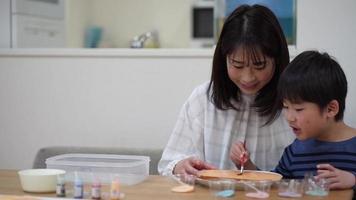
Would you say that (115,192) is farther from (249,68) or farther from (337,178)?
(249,68)

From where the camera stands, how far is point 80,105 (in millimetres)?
2512

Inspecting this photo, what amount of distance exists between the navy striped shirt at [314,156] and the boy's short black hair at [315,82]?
0.27 feet

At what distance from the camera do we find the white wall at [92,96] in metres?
2.38

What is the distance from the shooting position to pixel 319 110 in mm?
1451

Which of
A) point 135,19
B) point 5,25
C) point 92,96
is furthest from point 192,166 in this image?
point 135,19

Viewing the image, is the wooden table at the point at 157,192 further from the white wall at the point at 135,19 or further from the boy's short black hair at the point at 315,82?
the white wall at the point at 135,19

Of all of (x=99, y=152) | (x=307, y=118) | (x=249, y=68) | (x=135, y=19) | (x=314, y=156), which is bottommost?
(x=99, y=152)

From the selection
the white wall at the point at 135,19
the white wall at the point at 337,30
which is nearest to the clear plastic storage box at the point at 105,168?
the white wall at the point at 337,30

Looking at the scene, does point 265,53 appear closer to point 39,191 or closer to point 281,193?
point 281,193

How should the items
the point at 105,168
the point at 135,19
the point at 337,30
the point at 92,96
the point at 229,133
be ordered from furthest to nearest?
the point at 135,19 < the point at 92,96 < the point at 337,30 < the point at 229,133 < the point at 105,168

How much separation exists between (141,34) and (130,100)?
3283mm

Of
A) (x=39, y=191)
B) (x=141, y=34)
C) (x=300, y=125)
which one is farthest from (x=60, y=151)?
(x=141, y=34)

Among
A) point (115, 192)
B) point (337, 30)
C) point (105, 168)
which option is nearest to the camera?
point (115, 192)

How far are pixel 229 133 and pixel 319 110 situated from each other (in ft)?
1.39
